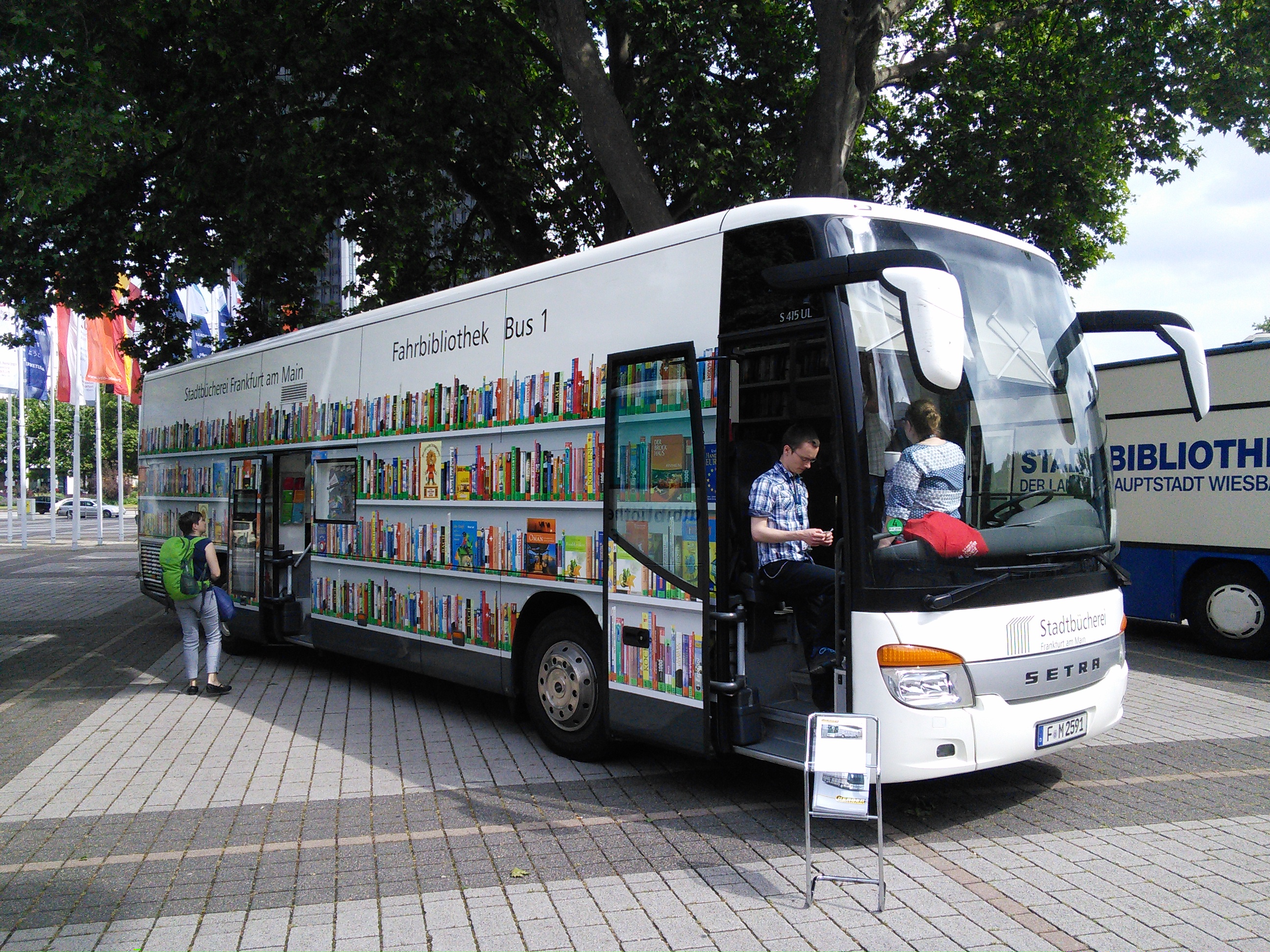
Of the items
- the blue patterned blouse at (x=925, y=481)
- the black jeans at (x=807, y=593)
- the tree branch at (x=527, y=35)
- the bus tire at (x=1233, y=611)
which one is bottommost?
the bus tire at (x=1233, y=611)

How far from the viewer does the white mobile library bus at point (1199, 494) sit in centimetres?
1015

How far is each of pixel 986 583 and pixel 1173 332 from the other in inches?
93.2

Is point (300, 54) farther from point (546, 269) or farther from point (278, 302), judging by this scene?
point (546, 269)

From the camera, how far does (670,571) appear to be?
5.62 m

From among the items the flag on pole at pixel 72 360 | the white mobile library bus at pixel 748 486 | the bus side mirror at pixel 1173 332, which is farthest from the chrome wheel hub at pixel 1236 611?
the flag on pole at pixel 72 360

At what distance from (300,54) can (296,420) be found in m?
6.20

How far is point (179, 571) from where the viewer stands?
8867mm

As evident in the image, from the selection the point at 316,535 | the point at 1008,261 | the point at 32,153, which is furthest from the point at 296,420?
the point at 1008,261

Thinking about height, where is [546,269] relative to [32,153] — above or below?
below

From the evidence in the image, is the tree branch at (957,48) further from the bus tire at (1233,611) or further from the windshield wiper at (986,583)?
the windshield wiper at (986,583)

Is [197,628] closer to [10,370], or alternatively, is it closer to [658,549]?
[658,549]

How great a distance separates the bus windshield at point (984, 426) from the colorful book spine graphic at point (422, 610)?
3.13 meters

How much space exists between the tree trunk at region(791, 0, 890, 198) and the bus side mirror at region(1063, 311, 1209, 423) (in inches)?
205

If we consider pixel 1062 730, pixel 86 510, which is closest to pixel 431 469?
pixel 1062 730
